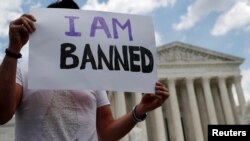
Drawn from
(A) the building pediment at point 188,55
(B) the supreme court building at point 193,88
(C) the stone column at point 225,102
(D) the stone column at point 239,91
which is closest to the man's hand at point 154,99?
→ (B) the supreme court building at point 193,88

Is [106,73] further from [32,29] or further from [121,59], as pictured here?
[32,29]

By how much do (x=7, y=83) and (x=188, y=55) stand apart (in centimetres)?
5330

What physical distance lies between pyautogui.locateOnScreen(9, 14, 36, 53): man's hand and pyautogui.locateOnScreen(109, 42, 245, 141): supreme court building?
1937 inches

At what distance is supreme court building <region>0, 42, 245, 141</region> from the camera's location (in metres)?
52.8

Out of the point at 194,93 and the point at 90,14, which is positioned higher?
the point at 194,93

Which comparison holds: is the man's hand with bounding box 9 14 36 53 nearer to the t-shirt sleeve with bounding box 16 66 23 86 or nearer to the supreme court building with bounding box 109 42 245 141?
the t-shirt sleeve with bounding box 16 66 23 86

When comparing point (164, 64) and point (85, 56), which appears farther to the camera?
point (164, 64)

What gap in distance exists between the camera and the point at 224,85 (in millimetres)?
54625

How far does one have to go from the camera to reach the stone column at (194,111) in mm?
51031

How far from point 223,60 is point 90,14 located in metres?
53.8

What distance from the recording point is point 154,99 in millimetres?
3312

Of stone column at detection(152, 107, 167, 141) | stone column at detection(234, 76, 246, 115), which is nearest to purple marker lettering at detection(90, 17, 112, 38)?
stone column at detection(152, 107, 167, 141)

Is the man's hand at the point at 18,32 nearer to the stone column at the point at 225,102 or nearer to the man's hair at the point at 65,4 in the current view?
the man's hair at the point at 65,4

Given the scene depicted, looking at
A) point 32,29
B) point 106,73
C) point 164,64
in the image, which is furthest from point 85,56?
point 164,64
